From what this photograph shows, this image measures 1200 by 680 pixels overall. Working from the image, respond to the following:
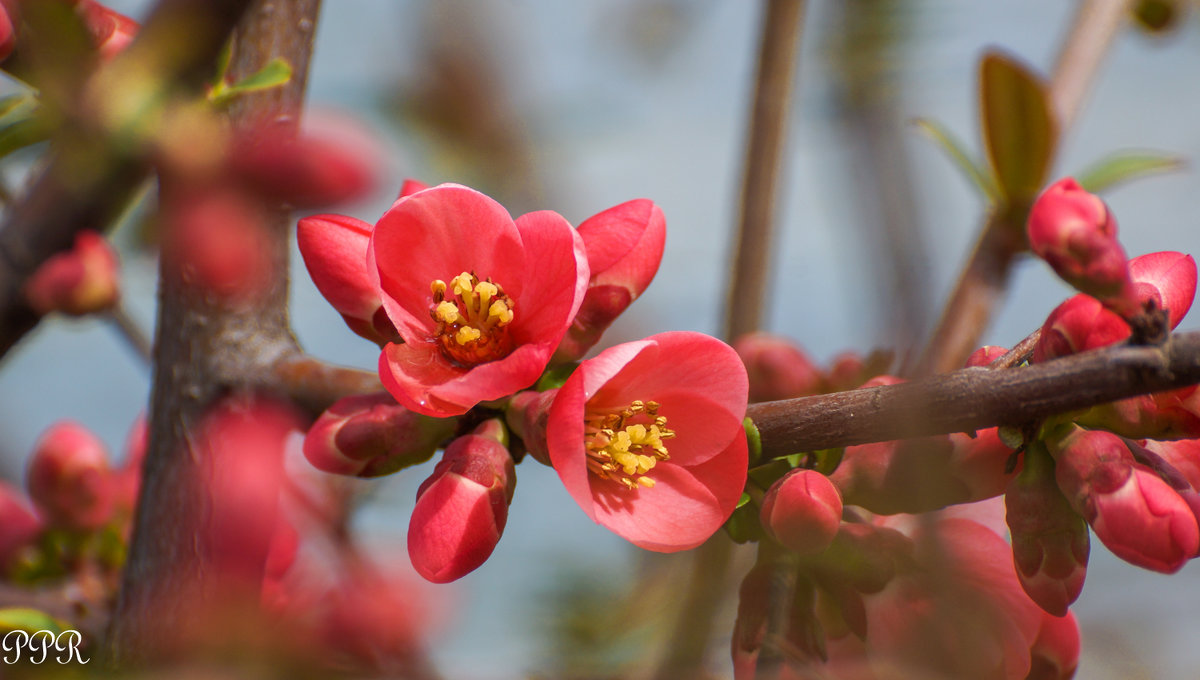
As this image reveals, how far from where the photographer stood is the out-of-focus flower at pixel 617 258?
62 cm

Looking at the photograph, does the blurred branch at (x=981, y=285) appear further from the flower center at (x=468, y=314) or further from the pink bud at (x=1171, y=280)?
the flower center at (x=468, y=314)

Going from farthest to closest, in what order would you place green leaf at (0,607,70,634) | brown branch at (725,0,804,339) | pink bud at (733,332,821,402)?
brown branch at (725,0,804,339), pink bud at (733,332,821,402), green leaf at (0,607,70,634)

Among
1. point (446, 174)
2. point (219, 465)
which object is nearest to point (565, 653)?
point (219, 465)

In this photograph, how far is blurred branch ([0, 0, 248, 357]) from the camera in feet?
1.68

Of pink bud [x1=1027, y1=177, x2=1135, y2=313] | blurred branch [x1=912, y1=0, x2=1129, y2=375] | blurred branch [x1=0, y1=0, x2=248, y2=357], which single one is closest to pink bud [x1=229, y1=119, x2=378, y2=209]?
blurred branch [x1=0, y1=0, x2=248, y2=357]

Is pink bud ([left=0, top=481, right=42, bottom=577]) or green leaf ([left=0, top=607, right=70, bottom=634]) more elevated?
green leaf ([left=0, top=607, right=70, bottom=634])

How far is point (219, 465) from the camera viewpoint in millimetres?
704

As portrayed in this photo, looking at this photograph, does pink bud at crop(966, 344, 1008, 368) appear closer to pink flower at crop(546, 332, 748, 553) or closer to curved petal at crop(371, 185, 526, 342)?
pink flower at crop(546, 332, 748, 553)

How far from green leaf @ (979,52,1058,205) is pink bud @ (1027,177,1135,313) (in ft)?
1.56

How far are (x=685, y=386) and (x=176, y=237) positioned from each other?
12.5 inches

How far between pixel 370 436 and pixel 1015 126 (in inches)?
31.5

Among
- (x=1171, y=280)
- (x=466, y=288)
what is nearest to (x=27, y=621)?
(x=466, y=288)

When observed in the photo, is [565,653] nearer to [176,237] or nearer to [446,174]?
[176,237]

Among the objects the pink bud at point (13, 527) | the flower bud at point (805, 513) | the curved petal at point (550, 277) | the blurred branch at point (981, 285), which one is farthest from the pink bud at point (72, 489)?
the blurred branch at point (981, 285)
